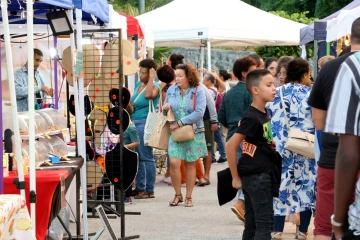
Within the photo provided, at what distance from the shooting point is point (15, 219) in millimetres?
4934

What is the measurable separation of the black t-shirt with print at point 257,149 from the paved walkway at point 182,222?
90.1 inches

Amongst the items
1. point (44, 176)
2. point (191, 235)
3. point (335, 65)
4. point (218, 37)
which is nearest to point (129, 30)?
point (218, 37)

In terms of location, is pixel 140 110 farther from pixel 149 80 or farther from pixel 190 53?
pixel 190 53

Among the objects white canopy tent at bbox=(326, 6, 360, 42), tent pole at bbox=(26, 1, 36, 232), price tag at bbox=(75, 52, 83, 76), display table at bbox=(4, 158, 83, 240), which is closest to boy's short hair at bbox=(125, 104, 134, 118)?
white canopy tent at bbox=(326, 6, 360, 42)

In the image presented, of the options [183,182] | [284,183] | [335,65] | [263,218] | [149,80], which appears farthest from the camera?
[183,182]

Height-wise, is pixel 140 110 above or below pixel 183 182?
above

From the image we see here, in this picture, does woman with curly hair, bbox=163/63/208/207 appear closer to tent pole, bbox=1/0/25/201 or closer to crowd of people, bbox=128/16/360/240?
crowd of people, bbox=128/16/360/240

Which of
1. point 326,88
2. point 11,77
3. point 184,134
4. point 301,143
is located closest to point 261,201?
point 326,88

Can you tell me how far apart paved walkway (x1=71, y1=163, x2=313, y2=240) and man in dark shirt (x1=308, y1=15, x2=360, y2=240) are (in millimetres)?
2777

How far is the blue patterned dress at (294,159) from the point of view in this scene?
24.1ft

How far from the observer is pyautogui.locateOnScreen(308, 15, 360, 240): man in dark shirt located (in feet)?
15.7

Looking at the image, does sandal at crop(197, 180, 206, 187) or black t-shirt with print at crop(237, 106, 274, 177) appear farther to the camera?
sandal at crop(197, 180, 206, 187)

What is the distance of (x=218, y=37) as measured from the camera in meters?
16.7

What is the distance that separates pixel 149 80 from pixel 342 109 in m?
7.86
